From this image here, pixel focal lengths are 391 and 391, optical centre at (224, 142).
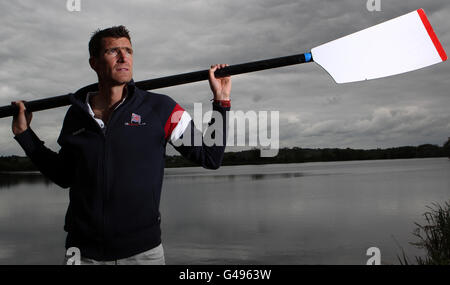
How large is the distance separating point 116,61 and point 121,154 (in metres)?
0.64

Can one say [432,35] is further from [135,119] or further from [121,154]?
[121,154]

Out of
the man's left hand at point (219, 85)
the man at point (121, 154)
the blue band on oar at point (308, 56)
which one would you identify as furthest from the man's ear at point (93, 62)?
the blue band on oar at point (308, 56)

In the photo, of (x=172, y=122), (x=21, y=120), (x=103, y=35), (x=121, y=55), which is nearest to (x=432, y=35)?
(x=172, y=122)

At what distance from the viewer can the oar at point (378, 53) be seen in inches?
123

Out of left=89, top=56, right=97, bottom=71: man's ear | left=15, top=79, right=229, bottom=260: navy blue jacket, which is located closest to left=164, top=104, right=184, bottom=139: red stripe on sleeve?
left=15, top=79, right=229, bottom=260: navy blue jacket

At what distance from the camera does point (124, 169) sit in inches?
94.9

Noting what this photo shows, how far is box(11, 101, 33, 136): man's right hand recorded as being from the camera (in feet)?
9.96


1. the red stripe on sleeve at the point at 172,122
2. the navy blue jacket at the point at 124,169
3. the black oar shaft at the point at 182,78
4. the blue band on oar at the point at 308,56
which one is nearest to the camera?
the navy blue jacket at the point at 124,169

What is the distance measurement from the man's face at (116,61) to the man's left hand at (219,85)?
0.56m

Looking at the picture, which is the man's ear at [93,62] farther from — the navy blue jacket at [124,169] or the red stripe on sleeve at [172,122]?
the red stripe on sleeve at [172,122]

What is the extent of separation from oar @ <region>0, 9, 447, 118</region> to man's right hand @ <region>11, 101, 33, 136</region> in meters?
0.06

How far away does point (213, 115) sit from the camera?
2.58m
